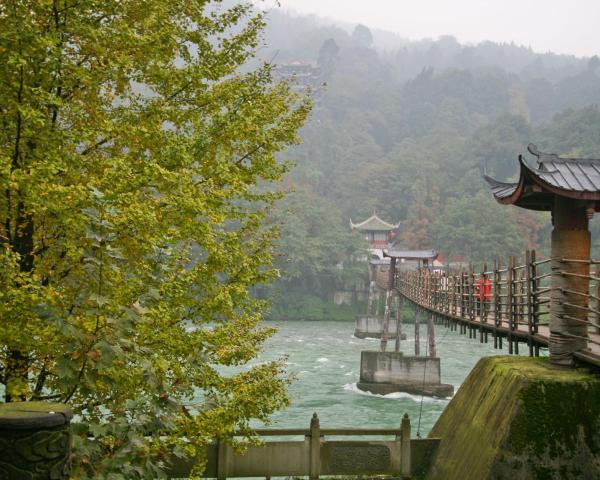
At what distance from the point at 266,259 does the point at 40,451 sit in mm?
3509

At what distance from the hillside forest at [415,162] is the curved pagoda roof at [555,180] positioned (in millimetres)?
24724

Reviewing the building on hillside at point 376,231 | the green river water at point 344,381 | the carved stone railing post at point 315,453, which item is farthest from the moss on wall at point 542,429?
the building on hillside at point 376,231

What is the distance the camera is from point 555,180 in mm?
8453

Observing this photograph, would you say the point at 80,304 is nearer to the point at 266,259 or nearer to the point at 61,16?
the point at 266,259

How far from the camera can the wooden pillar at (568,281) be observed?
8.57 meters

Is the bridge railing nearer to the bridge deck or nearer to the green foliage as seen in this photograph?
the bridge deck

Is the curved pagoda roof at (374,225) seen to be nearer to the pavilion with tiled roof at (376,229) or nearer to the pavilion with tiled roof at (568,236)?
the pavilion with tiled roof at (376,229)

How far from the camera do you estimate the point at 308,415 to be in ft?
83.6

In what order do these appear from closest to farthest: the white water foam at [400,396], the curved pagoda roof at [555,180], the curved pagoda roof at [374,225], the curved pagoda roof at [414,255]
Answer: the curved pagoda roof at [555,180], the white water foam at [400,396], the curved pagoda roof at [414,255], the curved pagoda roof at [374,225]

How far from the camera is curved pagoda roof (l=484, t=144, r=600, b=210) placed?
8.30 metres

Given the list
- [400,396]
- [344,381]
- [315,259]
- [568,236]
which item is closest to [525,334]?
[568,236]

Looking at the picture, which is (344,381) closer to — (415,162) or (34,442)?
(34,442)

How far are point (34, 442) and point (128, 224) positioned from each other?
181 cm

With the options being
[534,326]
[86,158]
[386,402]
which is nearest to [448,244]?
[386,402]
